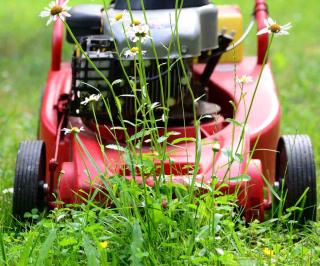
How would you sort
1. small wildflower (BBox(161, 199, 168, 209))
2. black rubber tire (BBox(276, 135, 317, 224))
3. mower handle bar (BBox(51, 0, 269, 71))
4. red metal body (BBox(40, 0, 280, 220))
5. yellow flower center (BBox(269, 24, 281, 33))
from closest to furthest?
yellow flower center (BBox(269, 24, 281, 33)) < small wildflower (BBox(161, 199, 168, 209)) < red metal body (BBox(40, 0, 280, 220)) < black rubber tire (BBox(276, 135, 317, 224)) < mower handle bar (BBox(51, 0, 269, 71))

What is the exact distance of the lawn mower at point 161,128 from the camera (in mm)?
2756

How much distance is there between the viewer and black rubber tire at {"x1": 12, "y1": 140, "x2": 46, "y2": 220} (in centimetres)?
284

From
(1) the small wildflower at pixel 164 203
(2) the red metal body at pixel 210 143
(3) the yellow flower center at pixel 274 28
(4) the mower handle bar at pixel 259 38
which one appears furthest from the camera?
(4) the mower handle bar at pixel 259 38

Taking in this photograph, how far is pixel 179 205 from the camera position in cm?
234

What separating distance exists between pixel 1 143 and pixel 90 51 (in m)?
1.37

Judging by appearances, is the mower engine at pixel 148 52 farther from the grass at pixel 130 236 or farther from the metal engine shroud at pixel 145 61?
the grass at pixel 130 236

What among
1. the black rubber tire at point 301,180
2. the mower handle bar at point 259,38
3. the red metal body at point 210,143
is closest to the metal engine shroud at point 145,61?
the red metal body at point 210,143

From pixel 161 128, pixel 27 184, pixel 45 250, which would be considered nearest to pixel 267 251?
pixel 45 250

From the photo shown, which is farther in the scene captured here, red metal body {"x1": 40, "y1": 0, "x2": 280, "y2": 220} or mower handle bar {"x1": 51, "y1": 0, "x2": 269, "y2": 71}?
mower handle bar {"x1": 51, "y1": 0, "x2": 269, "y2": 71}

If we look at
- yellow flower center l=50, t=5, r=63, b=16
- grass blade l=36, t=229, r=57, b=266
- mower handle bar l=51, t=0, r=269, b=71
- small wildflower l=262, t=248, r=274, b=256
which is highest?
yellow flower center l=50, t=5, r=63, b=16

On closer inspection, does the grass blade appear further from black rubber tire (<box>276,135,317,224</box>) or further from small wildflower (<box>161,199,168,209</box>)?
black rubber tire (<box>276,135,317,224</box>)

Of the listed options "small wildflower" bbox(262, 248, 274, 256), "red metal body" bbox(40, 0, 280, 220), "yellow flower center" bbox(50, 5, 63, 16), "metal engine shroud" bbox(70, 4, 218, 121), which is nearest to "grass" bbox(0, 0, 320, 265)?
"small wildflower" bbox(262, 248, 274, 256)

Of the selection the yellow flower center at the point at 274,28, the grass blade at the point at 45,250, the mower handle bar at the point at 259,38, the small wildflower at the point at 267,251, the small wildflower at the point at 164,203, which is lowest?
the small wildflower at the point at 267,251

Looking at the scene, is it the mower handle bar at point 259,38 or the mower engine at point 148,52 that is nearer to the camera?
the mower engine at point 148,52
